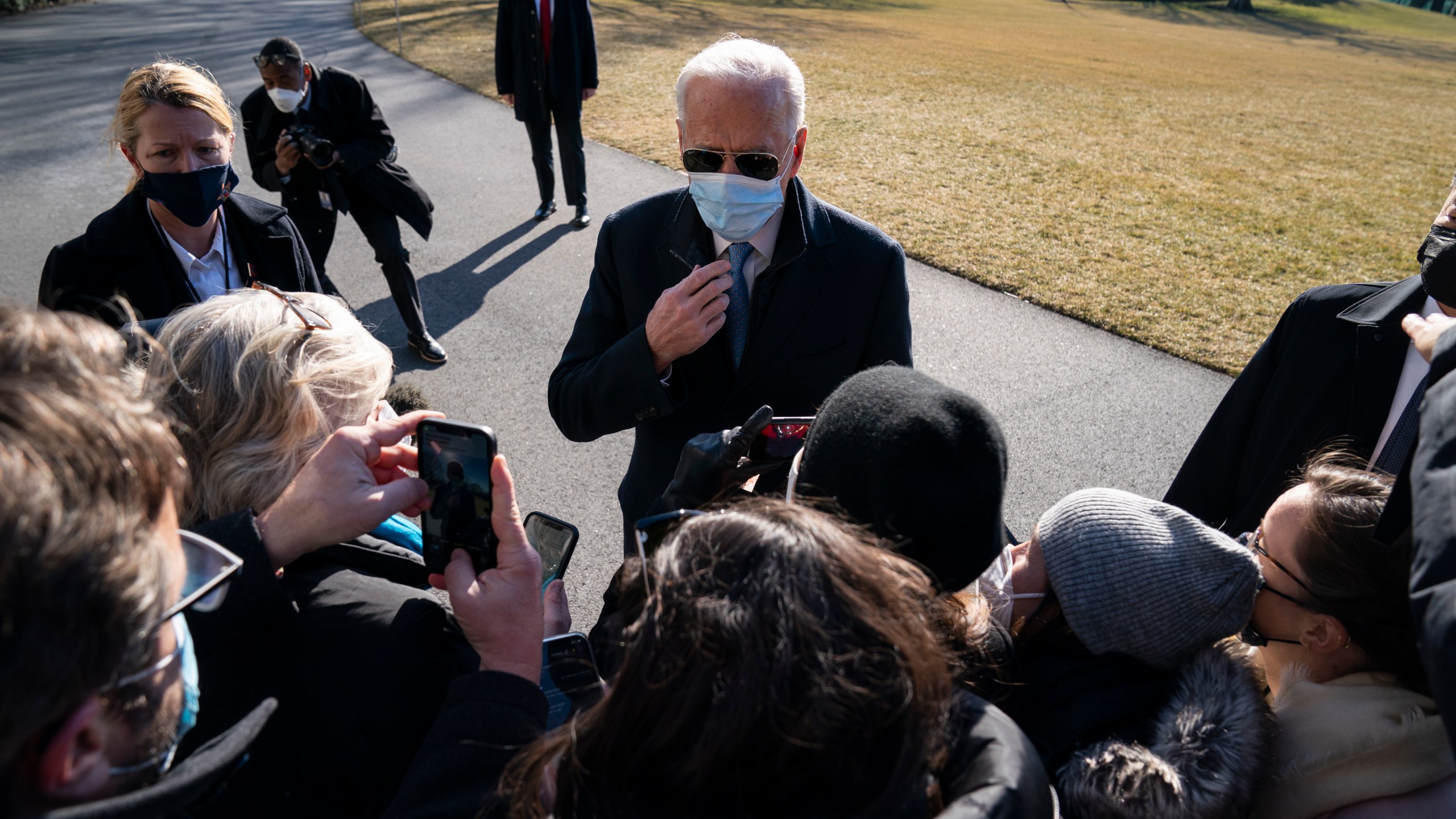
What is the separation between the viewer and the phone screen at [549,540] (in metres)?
1.96

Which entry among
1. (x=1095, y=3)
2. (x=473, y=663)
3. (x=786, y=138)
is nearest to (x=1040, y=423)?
(x=786, y=138)

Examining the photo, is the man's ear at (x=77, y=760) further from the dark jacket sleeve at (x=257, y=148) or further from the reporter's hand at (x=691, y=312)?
the dark jacket sleeve at (x=257, y=148)

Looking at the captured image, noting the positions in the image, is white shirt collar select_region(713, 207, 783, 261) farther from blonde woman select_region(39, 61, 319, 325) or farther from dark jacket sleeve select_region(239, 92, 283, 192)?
dark jacket sleeve select_region(239, 92, 283, 192)

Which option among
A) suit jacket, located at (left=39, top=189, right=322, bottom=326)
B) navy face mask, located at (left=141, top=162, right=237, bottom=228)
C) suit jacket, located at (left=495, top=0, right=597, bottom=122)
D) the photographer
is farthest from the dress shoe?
suit jacket, located at (left=495, top=0, right=597, bottom=122)

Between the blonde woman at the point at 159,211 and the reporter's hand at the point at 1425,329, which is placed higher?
the reporter's hand at the point at 1425,329

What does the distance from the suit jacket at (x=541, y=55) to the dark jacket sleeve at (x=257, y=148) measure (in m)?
3.07

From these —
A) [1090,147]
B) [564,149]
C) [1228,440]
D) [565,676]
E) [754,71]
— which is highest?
[754,71]

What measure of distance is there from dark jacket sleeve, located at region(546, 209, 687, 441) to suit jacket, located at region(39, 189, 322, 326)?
1.45 m

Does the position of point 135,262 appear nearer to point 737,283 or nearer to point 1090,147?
point 737,283

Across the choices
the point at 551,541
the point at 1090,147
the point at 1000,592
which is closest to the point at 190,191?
the point at 551,541

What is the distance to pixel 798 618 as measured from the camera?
989 mm

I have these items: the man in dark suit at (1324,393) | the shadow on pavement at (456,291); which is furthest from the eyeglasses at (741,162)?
the shadow on pavement at (456,291)

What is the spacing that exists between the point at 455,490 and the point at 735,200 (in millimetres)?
1099

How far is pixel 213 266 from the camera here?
302 centimetres
